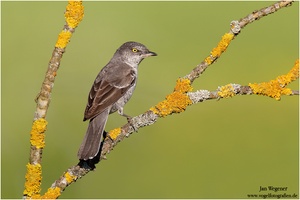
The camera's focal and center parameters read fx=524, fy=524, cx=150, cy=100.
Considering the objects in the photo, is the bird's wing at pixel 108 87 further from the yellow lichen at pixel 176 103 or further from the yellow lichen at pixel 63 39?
the yellow lichen at pixel 63 39

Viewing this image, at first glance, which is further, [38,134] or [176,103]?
[176,103]

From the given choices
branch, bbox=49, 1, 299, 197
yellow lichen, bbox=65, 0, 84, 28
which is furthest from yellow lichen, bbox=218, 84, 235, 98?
yellow lichen, bbox=65, 0, 84, 28

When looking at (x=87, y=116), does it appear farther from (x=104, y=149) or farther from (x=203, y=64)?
(x=203, y=64)

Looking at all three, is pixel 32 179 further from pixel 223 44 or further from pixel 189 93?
pixel 223 44

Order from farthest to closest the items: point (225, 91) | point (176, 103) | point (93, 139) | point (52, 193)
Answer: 1. point (93, 139)
2. point (176, 103)
3. point (225, 91)
4. point (52, 193)

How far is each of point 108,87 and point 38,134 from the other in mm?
2399

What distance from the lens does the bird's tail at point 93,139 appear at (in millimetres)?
4719

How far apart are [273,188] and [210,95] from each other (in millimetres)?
2404

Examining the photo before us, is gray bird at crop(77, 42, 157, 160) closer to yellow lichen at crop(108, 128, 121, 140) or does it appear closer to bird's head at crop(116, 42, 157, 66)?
A: bird's head at crop(116, 42, 157, 66)

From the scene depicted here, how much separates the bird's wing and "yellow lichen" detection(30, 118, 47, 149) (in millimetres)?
1561

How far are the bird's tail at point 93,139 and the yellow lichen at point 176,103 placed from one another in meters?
0.66

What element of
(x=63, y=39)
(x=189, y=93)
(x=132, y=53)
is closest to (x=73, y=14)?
(x=63, y=39)

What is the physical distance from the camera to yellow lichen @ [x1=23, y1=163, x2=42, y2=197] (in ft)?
14.1

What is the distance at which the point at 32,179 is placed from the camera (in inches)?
168
